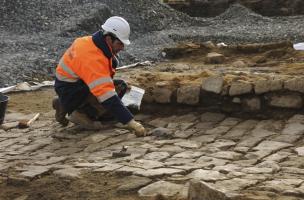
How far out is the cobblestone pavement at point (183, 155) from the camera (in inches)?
195

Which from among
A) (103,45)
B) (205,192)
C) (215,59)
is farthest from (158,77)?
(205,192)

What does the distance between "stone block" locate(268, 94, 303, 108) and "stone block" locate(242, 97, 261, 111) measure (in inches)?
6.0

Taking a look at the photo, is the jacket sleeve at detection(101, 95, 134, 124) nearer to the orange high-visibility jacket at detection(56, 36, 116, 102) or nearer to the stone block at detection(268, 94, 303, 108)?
the orange high-visibility jacket at detection(56, 36, 116, 102)

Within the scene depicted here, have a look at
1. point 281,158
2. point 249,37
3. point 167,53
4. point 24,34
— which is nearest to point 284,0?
point 249,37

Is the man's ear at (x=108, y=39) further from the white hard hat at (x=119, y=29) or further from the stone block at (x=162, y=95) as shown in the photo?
the stone block at (x=162, y=95)

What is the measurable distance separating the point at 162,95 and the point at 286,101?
170 cm

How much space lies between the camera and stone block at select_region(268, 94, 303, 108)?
23.5 ft

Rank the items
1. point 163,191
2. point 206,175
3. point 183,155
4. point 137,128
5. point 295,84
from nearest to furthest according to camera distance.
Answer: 1. point 163,191
2. point 206,175
3. point 183,155
4. point 137,128
5. point 295,84

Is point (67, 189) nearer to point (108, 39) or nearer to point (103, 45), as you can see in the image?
point (103, 45)

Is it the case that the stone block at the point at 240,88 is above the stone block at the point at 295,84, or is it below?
below

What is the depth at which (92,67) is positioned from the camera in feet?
22.2

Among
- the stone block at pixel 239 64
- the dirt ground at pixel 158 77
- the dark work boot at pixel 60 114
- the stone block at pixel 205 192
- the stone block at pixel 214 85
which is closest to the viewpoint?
the stone block at pixel 205 192

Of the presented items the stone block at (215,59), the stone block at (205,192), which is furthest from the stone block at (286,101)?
the stone block at (215,59)

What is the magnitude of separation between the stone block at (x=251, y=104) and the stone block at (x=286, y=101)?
15cm
